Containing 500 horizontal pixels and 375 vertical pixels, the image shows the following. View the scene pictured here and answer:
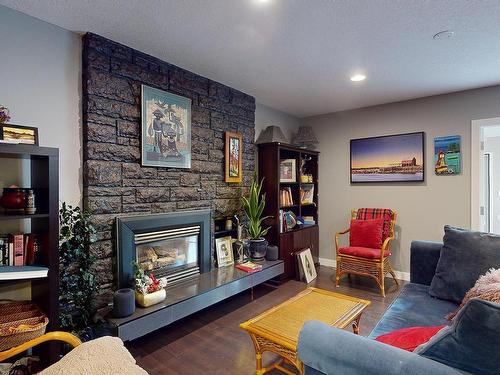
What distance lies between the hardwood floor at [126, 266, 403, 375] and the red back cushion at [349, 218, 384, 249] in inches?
22.0

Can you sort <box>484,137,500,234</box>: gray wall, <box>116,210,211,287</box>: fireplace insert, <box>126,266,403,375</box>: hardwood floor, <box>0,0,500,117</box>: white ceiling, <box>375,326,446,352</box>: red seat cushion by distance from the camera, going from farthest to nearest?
<box>484,137,500,234</box>: gray wall → <box>116,210,211,287</box>: fireplace insert → <box>126,266,403,375</box>: hardwood floor → <box>0,0,500,117</box>: white ceiling → <box>375,326,446,352</box>: red seat cushion

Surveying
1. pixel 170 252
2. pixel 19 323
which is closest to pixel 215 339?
pixel 170 252

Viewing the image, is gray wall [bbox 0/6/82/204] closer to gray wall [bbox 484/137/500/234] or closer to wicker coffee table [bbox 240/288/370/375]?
wicker coffee table [bbox 240/288/370/375]

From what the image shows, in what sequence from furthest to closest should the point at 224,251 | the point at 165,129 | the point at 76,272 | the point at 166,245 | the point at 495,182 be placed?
the point at 495,182 → the point at 224,251 → the point at 166,245 → the point at 165,129 → the point at 76,272

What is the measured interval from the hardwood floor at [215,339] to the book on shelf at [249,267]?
1.13ft

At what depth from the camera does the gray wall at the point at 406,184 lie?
3.46 meters

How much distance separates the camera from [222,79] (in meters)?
3.12

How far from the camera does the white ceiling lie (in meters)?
1.83

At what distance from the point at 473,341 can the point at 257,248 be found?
2.62 m

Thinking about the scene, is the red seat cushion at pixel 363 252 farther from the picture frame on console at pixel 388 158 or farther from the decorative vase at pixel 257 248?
the picture frame on console at pixel 388 158

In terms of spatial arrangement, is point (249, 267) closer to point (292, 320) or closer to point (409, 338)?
point (292, 320)

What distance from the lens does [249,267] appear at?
3.10 m

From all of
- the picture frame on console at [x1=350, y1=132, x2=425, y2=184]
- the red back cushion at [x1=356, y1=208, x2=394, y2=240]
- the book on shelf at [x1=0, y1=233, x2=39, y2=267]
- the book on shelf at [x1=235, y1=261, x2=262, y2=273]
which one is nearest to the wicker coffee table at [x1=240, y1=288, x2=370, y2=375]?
the book on shelf at [x1=235, y1=261, x2=262, y2=273]

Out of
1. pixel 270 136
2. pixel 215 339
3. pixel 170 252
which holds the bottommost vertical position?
pixel 215 339
